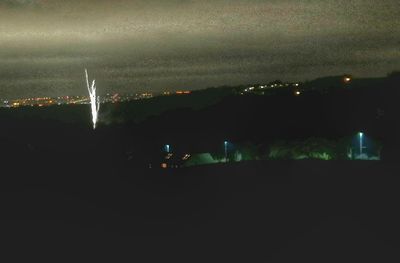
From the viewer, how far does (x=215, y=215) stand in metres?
12.5

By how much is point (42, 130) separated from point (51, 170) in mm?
27825

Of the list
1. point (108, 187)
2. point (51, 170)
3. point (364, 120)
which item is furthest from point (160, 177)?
point (364, 120)

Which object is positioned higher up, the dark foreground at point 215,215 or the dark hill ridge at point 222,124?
the dark foreground at point 215,215

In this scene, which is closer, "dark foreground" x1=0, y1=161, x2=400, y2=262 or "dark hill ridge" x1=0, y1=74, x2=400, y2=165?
"dark foreground" x1=0, y1=161, x2=400, y2=262

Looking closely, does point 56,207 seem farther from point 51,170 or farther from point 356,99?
point 356,99

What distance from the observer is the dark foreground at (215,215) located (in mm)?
10438

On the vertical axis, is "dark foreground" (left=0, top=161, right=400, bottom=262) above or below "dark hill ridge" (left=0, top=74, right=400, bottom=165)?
above

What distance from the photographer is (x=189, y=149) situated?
125 ft

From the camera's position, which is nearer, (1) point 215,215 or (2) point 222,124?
(1) point 215,215

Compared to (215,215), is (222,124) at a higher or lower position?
lower

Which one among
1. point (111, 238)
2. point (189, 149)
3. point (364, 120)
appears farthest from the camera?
point (364, 120)

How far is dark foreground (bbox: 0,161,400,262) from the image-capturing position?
10.4m

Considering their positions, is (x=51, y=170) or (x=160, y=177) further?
(x=51, y=170)

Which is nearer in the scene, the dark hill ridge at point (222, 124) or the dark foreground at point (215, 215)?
the dark foreground at point (215, 215)
